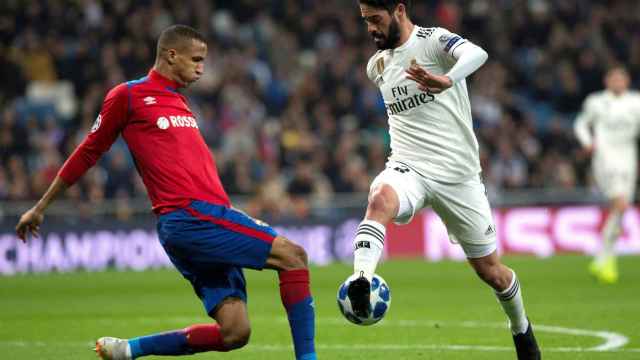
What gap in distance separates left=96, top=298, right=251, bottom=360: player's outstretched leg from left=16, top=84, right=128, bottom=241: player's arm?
31.9 inches

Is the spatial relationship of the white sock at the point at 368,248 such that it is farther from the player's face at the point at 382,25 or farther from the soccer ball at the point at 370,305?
the player's face at the point at 382,25

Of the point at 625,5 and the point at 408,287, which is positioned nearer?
the point at 408,287

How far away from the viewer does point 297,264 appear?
272 inches

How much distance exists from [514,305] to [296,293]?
167cm

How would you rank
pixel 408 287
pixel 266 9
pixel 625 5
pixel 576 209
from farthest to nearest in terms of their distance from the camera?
1. pixel 625 5
2. pixel 266 9
3. pixel 576 209
4. pixel 408 287

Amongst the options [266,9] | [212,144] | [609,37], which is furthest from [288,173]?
[609,37]

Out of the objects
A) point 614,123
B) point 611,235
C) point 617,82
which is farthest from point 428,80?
point 614,123

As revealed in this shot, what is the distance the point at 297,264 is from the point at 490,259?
147cm

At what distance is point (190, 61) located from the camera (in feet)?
23.5

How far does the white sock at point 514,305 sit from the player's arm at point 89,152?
262cm

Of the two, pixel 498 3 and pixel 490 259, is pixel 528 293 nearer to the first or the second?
pixel 490 259

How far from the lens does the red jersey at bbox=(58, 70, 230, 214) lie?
274 inches

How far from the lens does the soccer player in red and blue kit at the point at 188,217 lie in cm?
686

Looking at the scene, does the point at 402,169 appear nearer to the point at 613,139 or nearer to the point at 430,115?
the point at 430,115
